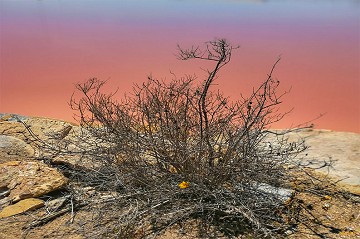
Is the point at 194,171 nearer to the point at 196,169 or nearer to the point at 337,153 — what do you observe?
the point at 196,169

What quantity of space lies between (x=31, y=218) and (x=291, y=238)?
242cm

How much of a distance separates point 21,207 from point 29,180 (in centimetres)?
35

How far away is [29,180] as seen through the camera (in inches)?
221

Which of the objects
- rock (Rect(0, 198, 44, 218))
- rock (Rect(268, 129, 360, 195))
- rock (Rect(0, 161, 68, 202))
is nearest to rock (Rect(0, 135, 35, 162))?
rock (Rect(0, 161, 68, 202))

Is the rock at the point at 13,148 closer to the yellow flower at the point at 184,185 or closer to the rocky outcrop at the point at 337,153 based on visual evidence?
the yellow flower at the point at 184,185

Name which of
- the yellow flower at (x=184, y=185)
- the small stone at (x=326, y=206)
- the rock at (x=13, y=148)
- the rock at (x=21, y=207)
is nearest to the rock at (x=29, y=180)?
the rock at (x=21, y=207)

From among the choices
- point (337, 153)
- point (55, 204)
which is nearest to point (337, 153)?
point (337, 153)

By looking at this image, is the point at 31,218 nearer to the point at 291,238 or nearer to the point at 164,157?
the point at 164,157

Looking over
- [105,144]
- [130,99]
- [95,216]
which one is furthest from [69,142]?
[95,216]

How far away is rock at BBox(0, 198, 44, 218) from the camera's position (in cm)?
529

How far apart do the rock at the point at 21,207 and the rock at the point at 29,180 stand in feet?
0.30

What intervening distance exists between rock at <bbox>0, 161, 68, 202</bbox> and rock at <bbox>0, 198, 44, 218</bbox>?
0.30 ft

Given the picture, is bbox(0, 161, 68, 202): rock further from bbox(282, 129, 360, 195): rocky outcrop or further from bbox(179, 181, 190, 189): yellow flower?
bbox(282, 129, 360, 195): rocky outcrop

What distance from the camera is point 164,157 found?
4.98 m
